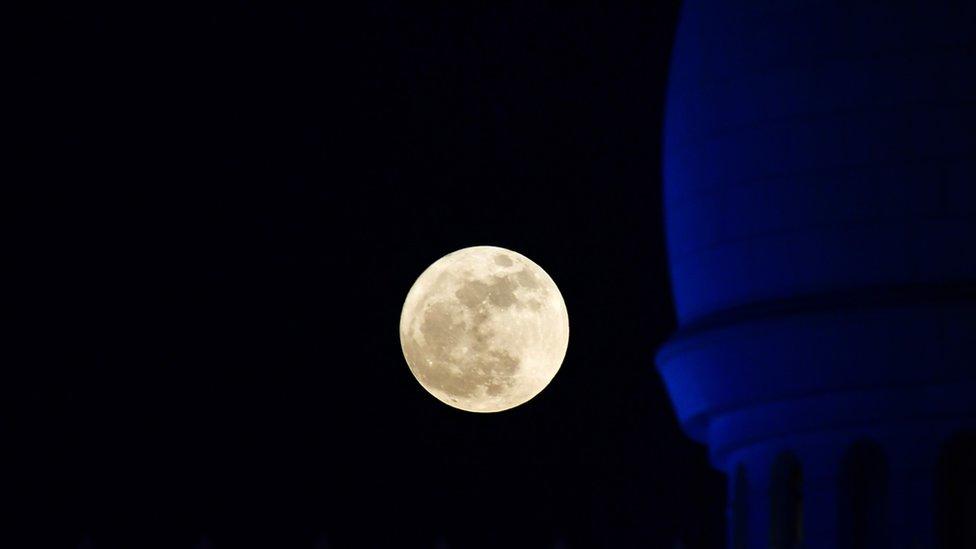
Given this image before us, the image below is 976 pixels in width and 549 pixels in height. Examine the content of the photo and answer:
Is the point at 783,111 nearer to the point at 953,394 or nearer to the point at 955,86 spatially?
the point at 955,86

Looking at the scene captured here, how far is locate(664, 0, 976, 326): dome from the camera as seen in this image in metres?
37.8

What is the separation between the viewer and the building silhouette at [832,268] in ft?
121

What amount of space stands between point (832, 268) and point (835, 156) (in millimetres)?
1604

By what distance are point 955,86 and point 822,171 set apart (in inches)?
88.0

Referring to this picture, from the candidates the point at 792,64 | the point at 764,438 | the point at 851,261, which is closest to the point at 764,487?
the point at 764,438

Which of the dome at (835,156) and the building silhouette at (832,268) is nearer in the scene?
the building silhouette at (832,268)

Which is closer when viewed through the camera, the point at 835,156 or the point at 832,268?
the point at 832,268

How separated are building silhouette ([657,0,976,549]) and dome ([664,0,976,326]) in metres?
0.02

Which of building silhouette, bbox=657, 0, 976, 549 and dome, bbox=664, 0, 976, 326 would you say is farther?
dome, bbox=664, 0, 976, 326

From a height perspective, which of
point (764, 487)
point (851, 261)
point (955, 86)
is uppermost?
point (955, 86)

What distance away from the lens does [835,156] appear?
125 feet

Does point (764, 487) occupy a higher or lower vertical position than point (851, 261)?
lower

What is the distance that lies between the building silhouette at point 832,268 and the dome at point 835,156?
0.07 ft

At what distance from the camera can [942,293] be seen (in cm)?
3703
